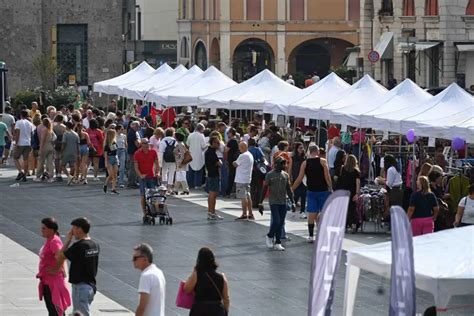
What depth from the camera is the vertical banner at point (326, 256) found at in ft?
45.5

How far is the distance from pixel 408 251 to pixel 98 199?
20285 mm

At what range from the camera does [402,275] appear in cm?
1291

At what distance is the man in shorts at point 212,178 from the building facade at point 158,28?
2809 inches

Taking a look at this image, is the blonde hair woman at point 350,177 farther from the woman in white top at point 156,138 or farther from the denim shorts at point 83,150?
the denim shorts at point 83,150

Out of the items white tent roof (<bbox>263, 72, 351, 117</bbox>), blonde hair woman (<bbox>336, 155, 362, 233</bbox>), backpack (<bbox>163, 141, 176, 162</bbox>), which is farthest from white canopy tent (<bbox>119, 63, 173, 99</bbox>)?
blonde hair woman (<bbox>336, 155, 362, 233</bbox>)

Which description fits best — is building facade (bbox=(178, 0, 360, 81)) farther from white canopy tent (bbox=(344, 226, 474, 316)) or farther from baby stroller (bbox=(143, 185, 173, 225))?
white canopy tent (bbox=(344, 226, 474, 316))

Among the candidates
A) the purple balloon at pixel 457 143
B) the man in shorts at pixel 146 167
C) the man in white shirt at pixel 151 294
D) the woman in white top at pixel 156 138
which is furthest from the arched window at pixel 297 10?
the man in white shirt at pixel 151 294

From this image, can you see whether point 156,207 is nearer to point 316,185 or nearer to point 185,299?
point 316,185

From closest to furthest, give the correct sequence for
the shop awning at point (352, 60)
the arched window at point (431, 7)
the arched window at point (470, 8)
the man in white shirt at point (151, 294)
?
the man in white shirt at point (151, 294) < the arched window at point (470, 8) < the arched window at point (431, 7) < the shop awning at point (352, 60)

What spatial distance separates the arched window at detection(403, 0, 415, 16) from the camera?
211ft

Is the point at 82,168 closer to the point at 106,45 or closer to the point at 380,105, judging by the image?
the point at 380,105

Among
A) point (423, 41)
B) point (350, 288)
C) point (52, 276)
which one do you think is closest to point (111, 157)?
point (52, 276)

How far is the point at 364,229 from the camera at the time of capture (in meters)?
27.4

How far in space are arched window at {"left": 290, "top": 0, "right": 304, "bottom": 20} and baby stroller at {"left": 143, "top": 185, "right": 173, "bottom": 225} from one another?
215ft
